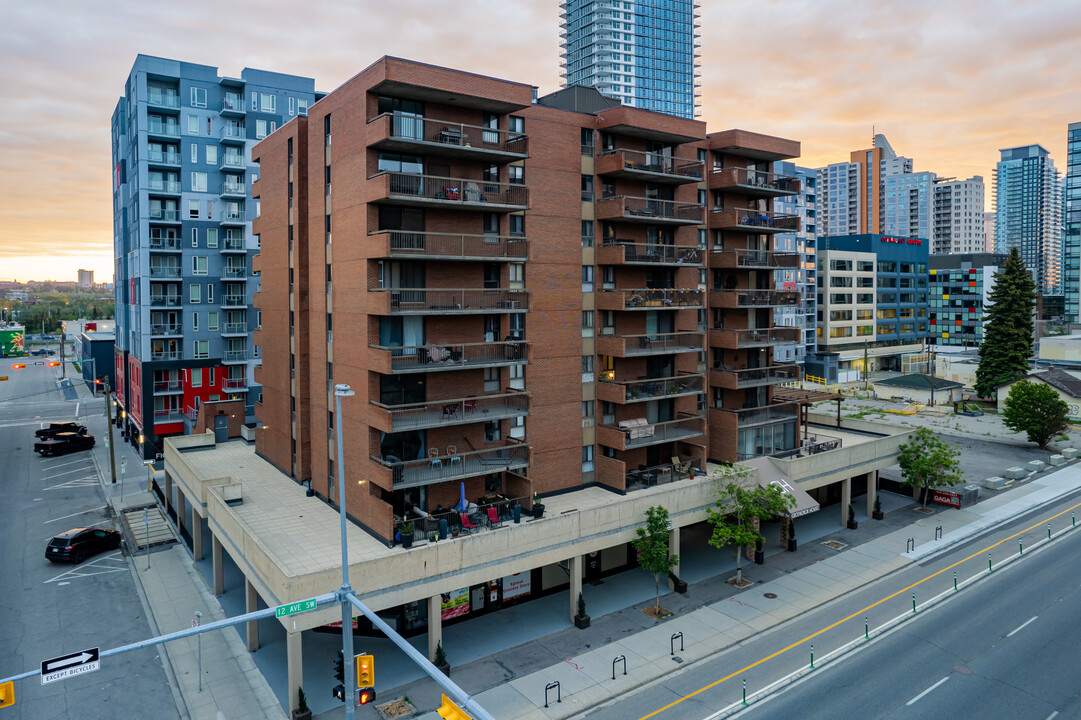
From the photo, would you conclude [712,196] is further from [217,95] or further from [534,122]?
[217,95]

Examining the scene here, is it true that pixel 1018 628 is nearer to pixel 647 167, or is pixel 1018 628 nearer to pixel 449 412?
pixel 449 412

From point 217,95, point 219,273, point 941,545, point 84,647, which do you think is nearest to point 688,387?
point 941,545

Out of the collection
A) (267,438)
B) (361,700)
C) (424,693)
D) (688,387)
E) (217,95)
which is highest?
(217,95)

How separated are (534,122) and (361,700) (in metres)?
29.0

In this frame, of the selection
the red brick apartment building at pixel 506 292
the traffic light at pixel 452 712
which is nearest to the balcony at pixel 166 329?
the red brick apartment building at pixel 506 292

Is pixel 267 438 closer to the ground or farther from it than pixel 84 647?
farther from it

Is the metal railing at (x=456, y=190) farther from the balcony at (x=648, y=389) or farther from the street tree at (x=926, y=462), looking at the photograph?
the street tree at (x=926, y=462)

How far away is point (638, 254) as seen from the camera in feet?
131

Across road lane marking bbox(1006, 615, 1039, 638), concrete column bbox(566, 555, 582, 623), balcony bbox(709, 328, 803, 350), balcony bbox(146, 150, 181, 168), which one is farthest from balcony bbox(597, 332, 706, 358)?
balcony bbox(146, 150, 181, 168)

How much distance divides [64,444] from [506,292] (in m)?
59.1

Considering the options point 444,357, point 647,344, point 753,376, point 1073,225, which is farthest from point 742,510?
point 1073,225

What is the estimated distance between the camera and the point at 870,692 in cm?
2592

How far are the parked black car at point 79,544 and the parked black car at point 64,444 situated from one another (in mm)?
31443

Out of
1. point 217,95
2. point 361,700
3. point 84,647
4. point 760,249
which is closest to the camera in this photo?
point 361,700
